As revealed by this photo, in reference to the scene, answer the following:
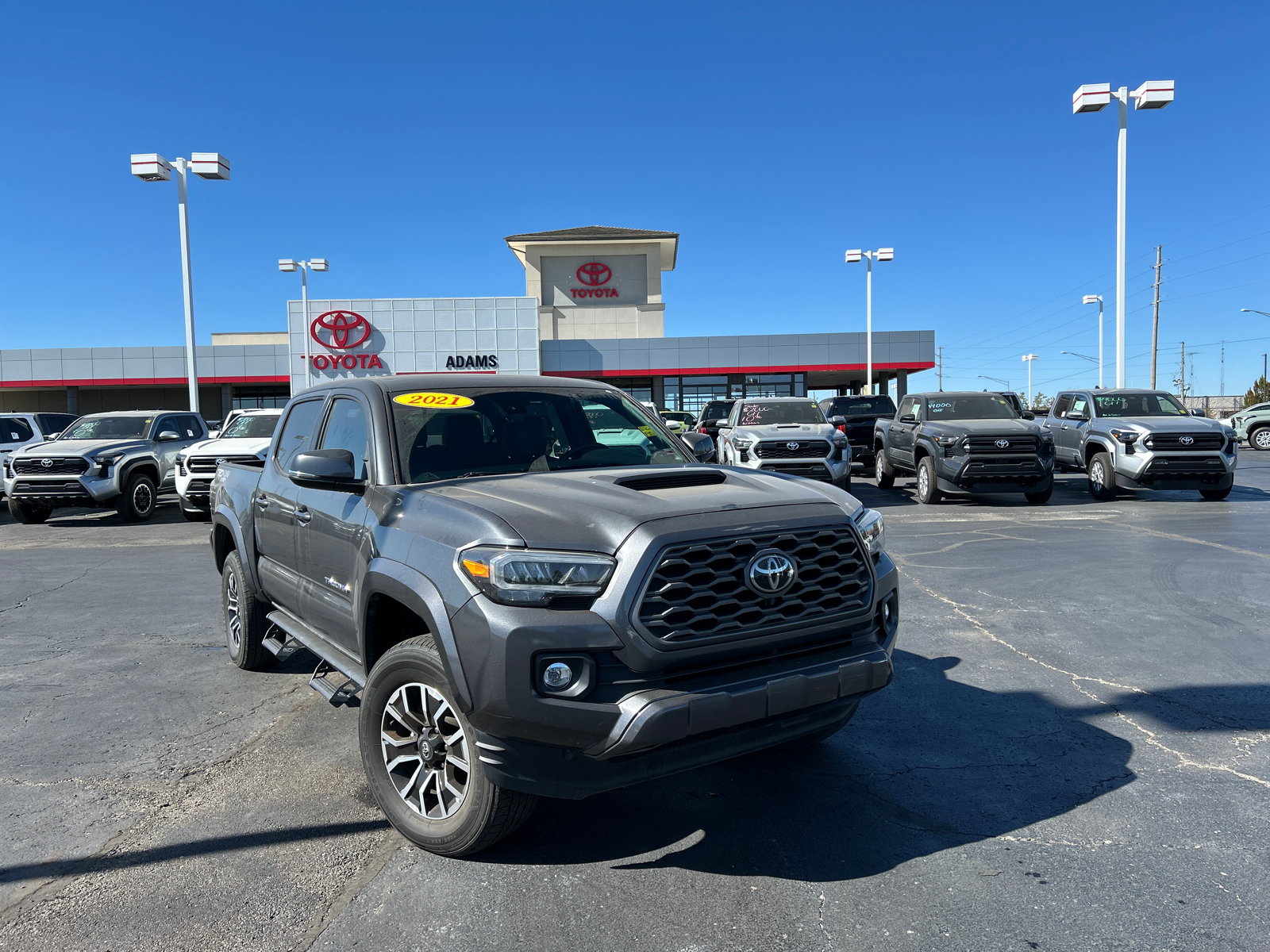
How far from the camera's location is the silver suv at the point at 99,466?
1350cm

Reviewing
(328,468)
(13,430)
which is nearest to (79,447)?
(13,430)

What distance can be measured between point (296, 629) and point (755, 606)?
273 centimetres

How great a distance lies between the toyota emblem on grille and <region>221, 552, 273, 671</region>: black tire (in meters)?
3.53

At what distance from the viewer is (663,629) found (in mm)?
2746

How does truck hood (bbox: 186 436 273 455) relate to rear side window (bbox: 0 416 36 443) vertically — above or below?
below

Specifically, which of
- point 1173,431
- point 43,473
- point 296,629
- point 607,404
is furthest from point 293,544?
point 1173,431

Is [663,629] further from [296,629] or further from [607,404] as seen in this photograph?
[296,629]

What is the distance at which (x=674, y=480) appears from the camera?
11.2 feet

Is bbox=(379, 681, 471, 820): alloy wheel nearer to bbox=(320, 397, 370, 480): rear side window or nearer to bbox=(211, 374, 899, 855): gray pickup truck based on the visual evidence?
bbox=(211, 374, 899, 855): gray pickup truck

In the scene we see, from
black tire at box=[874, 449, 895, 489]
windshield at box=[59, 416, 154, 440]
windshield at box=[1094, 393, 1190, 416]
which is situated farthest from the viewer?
black tire at box=[874, 449, 895, 489]

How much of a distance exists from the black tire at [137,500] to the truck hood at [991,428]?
518 inches

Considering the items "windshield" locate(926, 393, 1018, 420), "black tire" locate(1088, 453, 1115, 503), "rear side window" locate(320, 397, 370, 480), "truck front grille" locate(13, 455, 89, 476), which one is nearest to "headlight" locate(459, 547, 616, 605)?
"rear side window" locate(320, 397, 370, 480)

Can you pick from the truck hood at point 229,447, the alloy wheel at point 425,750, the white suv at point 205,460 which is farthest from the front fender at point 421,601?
Answer: the truck hood at point 229,447

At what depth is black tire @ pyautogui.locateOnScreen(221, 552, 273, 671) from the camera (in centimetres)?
528
